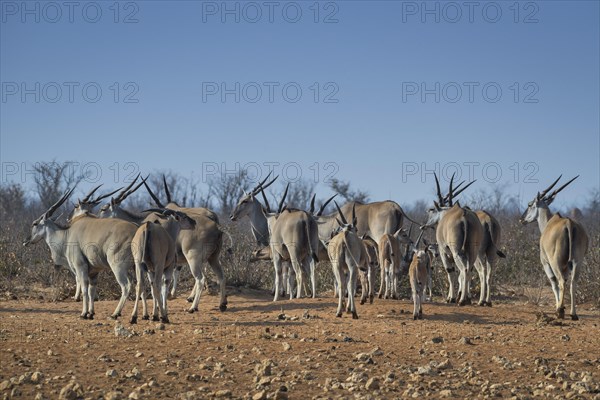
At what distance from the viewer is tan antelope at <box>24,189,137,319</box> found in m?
12.5

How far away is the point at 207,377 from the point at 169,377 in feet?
1.18

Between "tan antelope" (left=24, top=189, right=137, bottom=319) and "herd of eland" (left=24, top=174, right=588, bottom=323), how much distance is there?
0.02 meters

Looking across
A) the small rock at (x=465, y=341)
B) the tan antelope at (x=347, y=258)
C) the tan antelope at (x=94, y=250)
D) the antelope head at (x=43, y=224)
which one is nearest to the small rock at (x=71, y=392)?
the small rock at (x=465, y=341)

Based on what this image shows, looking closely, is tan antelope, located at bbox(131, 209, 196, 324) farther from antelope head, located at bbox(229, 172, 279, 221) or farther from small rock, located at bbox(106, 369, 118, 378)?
antelope head, located at bbox(229, 172, 279, 221)

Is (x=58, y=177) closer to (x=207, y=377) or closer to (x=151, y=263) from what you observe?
(x=151, y=263)

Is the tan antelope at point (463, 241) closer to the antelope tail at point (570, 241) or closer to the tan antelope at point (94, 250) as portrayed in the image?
the antelope tail at point (570, 241)

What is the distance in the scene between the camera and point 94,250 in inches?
506

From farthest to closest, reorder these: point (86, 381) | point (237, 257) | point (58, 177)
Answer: point (58, 177) < point (237, 257) < point (86, 381)

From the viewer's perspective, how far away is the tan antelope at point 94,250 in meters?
12.5

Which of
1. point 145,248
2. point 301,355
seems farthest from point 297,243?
point 301,355

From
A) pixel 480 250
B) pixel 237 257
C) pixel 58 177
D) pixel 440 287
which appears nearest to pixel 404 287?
pixel 440 287

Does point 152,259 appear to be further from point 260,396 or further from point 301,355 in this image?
point 260,396

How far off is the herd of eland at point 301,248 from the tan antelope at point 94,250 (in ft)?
0.05

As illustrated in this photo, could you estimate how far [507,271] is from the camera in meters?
19.9
